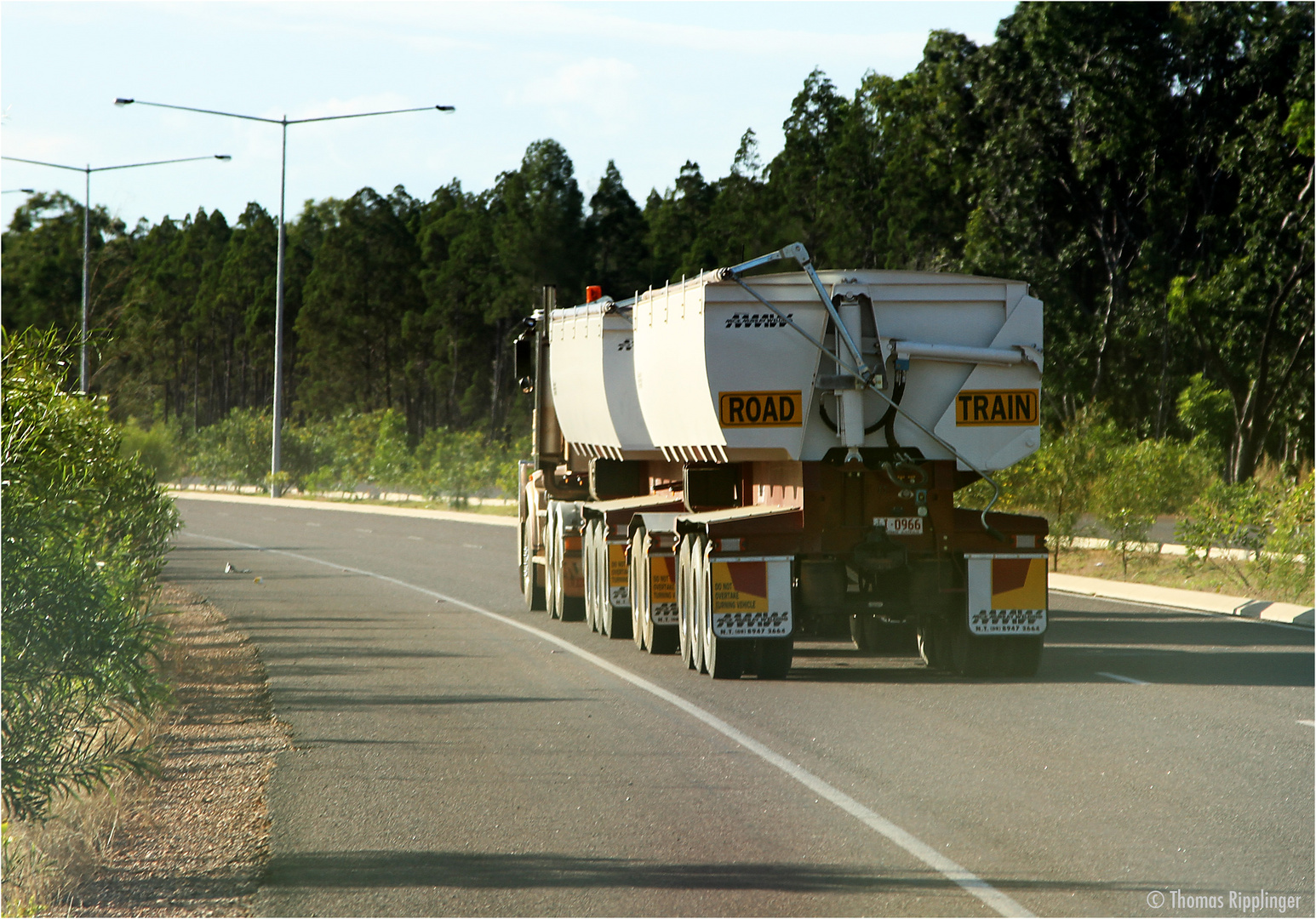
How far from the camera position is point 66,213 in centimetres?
8325

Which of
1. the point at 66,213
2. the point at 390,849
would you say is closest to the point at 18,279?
the point at 66,213

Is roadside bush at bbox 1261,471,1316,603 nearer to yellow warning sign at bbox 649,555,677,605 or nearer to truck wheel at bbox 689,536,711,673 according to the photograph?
yellow warning sign at bbox 649,555,677,605

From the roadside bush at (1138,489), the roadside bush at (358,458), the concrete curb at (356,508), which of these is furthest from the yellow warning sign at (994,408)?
the roadside bush at (358,458)

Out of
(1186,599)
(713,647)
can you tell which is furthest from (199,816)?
(1186,599)

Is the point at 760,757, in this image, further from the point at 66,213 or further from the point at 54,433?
the point at 66,213

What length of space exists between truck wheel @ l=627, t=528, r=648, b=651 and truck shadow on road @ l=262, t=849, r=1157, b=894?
27.0ft

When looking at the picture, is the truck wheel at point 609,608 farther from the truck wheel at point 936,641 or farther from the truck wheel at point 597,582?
the truck wheel at point 936,641

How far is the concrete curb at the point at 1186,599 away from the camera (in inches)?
742

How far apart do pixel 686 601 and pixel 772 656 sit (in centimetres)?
119

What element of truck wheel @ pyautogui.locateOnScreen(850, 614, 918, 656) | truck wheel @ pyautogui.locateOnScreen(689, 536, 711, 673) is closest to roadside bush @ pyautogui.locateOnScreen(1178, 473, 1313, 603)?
truck wheel @ pyautogui.locateOnScreen(850, 614, 918, 656)

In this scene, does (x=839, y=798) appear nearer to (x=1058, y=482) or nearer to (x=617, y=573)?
(x=617, y=573)

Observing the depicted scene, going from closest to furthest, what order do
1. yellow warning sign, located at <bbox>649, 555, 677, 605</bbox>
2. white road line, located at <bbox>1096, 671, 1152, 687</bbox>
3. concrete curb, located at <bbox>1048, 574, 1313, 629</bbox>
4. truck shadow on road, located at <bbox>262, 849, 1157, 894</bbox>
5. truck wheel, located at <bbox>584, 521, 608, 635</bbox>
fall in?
truck shadow on road, located at <bbox>262, 849, 1157, 894</bbox> < white road line, located at <bbox>1096, 671, 1152, 687</bbox> < yellow warning sign, located at <bbox>649, 555, 677, 605</bbox> < truck wheel, located at <bbox>584, 521, 608, 635</bbox> < concrete curb, located at <bbox>1048, 574, 1313, 629</bbox>

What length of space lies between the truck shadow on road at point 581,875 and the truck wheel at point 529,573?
12965 millimetres

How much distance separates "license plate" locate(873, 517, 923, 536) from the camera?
45.2ft
